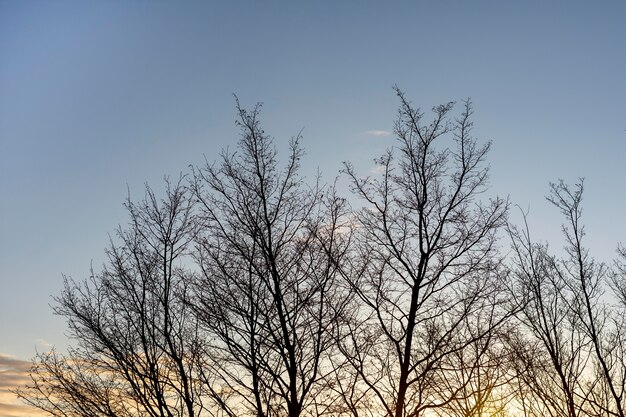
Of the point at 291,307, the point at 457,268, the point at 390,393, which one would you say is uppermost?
the point at 457,268

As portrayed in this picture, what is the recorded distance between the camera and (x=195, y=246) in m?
9.80

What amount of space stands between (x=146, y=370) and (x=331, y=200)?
4.86m

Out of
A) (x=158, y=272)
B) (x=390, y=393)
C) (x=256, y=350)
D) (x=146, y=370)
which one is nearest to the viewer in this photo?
(x=256, y=350)

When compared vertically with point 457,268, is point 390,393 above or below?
below

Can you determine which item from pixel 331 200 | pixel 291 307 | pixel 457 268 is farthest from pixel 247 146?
pixel 457 268

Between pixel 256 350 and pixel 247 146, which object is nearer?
pixel 256 350

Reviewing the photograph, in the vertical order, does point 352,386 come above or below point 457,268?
below

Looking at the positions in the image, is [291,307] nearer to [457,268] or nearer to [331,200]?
[331,200]

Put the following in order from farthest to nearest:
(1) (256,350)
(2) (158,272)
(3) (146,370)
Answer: (2) (158,272) < (3) (146,370) < (1) (256,350)

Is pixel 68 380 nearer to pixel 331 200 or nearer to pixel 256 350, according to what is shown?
pixel 256 350

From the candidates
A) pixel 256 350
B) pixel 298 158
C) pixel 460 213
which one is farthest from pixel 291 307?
pixel 460 213

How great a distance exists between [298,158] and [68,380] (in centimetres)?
634

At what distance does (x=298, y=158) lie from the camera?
10117mm

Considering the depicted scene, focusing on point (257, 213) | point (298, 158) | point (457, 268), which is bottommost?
point (457, 268)
